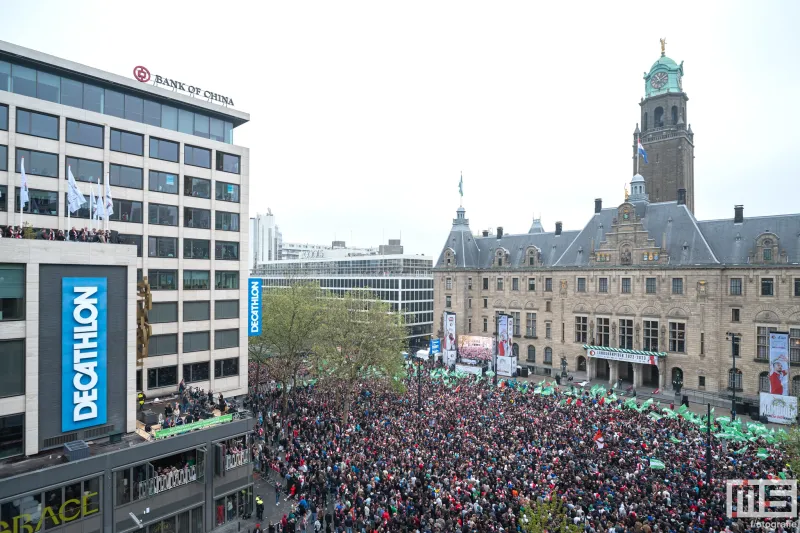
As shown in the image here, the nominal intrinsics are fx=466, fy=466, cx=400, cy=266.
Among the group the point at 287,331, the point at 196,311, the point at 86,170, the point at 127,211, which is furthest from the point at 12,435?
the point at 287,331

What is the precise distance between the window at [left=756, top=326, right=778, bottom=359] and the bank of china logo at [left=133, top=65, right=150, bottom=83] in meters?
60.2

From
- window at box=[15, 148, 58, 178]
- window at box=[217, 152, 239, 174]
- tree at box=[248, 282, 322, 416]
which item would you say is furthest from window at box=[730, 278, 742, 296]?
window at box=[15, 148, 58, 178]

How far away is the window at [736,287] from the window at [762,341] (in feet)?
12.6

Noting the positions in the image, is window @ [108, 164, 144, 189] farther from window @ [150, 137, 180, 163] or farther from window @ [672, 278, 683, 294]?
window @ [672, 278, 683, 294]

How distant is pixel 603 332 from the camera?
187 feet

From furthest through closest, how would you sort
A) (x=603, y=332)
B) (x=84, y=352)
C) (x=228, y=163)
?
1. (x=603, y=332)
2. (x=228, y=163)
3. (x=84, y=352)

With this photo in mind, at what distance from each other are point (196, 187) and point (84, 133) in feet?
27.9

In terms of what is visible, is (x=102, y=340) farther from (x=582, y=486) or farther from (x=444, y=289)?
(x=444, y=289)

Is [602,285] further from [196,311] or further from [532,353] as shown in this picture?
[196,311]

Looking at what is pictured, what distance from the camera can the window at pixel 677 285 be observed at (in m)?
51.5

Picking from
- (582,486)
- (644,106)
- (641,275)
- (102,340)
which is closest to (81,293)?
(102,340)

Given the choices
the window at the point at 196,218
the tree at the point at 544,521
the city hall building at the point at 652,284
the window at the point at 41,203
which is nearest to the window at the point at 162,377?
the window at the point at 196,218

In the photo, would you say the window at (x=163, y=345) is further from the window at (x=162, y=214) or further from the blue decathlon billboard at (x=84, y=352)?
the blue decathlon billboard at (x=84, y=352)

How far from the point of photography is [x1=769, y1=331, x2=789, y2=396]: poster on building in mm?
40062
